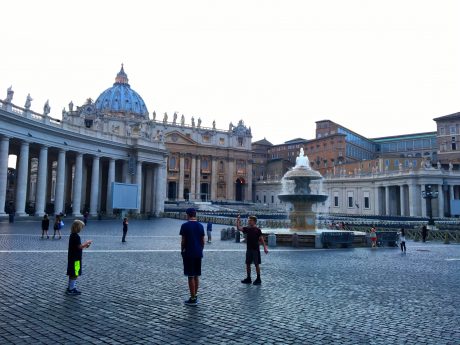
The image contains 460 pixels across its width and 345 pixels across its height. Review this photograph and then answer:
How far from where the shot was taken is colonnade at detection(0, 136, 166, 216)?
37344 mm

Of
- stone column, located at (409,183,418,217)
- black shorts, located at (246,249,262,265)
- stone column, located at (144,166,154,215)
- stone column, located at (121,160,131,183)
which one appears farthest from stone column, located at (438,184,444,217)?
black shorts, located at (246,249,262,265)

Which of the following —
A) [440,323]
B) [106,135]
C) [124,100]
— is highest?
[124,100]

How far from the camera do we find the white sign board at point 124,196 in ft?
135

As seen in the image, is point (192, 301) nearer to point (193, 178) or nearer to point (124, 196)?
point (124, 196)

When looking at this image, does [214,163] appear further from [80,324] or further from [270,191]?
[80,324]

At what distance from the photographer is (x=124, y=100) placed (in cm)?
11606

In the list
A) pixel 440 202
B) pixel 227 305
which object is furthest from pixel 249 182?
pixel 227 305

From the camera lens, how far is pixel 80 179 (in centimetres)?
4303

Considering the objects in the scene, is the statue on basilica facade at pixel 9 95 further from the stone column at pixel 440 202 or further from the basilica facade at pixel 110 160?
the stone column at pixel 440 202

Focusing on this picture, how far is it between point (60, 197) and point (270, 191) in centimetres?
6743

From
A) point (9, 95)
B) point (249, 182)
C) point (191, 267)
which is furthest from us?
point (249, 182)

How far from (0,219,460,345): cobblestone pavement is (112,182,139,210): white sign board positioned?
28.2m

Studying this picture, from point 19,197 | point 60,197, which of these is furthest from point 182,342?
point 60,197

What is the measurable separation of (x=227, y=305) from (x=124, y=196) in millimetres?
36329
